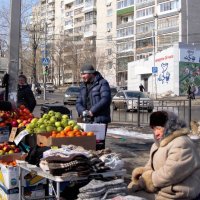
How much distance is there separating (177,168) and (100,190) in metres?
0.76

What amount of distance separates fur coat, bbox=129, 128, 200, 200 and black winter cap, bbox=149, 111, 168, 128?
166 mm

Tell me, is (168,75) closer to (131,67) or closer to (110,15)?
(131,67)

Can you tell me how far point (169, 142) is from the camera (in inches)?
179

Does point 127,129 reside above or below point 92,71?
below

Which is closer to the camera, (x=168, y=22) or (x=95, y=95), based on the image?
(x=95, y=95)

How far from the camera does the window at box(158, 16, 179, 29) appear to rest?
220 feet

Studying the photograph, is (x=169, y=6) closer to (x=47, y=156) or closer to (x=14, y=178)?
(x=14, y=178)

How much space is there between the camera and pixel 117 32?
277 ft

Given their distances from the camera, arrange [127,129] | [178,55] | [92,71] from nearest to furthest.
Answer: [92,71] < [127,129] < [178,55]

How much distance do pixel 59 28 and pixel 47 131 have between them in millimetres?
108238

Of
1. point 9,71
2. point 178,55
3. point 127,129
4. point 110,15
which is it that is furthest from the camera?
point 110,15

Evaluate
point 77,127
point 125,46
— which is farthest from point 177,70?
point 77,127

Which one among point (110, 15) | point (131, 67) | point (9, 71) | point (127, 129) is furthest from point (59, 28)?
point (9, 71)

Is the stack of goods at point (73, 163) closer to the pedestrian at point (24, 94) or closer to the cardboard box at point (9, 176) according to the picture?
the cardboard box at point (9, 176)
